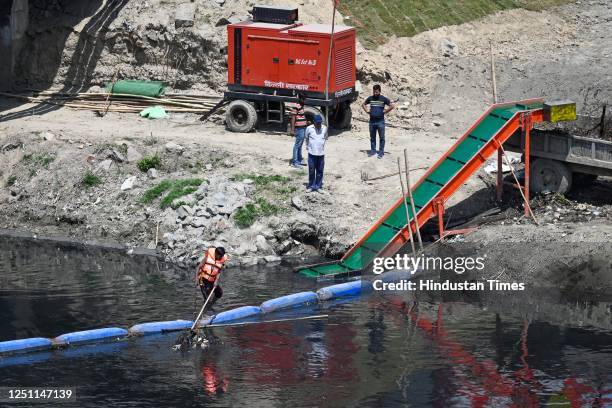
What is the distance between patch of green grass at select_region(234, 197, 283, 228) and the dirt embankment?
0.09 ft

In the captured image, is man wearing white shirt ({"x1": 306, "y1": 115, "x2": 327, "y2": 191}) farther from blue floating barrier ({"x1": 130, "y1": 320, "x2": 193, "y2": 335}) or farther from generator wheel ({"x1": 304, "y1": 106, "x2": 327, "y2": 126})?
blue floating barrier ({"x1": 130, "y1": 320, "x2": 193, "y2": 335})

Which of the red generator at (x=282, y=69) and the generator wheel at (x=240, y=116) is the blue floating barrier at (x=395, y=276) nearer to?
the red generator at (x=282, y=69)

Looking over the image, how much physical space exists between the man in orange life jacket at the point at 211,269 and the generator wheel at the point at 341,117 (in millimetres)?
11163

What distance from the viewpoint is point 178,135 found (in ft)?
109

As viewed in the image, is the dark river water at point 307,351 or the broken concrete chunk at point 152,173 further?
the broken concrete chunk at point 152,173

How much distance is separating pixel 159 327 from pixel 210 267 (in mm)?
1531

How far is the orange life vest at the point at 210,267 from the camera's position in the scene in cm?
2358

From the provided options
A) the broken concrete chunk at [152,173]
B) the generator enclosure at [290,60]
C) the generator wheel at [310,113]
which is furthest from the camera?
the generator enclosure at [290,60]

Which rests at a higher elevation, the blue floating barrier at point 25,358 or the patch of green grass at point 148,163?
the patch of green grass at point 148,163

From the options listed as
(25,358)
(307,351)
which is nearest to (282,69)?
(307,351)

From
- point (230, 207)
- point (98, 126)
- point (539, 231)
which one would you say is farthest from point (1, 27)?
point (539, 231)

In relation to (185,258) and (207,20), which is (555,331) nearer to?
(185,258)

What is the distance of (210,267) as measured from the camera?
2364cm

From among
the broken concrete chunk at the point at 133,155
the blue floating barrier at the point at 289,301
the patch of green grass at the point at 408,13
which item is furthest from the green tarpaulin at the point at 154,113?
the blue floating barrier at the point at 289,301
